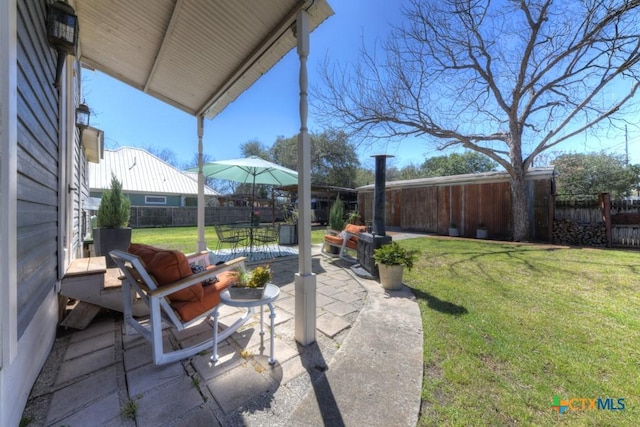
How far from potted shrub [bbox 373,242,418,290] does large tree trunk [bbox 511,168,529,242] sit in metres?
7.48

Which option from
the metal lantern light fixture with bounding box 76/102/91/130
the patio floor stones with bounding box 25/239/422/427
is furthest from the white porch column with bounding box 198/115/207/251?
the patio floor stones with bounding box 25/239/422/427

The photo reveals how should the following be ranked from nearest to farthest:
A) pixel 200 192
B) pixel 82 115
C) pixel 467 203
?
pixel 82 115
pixel 200 192
pixel 467 203

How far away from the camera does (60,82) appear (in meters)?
2.62

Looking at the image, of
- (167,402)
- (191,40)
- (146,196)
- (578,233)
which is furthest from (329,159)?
(167,402)

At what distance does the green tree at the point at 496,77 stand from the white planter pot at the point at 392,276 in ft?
25.2

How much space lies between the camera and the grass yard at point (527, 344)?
5.41ft

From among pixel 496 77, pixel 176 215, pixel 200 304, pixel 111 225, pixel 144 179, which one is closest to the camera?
pixel 200 304

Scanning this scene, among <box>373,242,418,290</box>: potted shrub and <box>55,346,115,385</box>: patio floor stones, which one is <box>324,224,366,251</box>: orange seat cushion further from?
<box>55,346,115,385</box>: patio floor stones

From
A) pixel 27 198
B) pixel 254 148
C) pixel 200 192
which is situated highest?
pixel 254 148

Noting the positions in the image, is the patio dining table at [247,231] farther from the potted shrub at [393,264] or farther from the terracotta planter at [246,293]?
the terracotta planter at [246,293]

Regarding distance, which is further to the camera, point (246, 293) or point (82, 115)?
point (82, 115)

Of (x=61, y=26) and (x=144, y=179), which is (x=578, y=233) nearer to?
(x=61, y=26)

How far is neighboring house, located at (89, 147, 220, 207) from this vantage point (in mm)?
15633

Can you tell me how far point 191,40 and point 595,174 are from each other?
88.9ft
